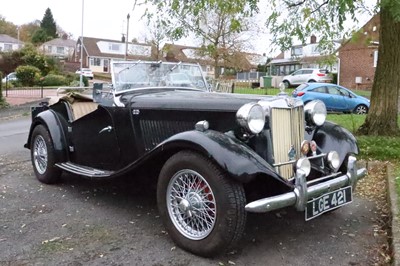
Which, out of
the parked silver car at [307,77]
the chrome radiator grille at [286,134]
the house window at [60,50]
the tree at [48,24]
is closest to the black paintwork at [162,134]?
the chrome radiator grille at [286,134]

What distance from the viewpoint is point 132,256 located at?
3500 millimetres

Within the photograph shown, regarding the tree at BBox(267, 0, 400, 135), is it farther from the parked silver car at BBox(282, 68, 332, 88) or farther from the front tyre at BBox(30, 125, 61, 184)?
the parked silver car at BBox(282, 68, 332, 88)

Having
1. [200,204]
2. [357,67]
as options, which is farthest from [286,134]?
[357,67]

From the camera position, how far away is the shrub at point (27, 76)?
32.9m

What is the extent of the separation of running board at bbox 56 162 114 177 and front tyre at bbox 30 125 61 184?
19 centimetres

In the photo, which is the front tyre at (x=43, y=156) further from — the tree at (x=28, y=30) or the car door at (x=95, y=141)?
the tree at (x=28, y=30)

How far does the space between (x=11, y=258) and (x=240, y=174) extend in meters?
1.97

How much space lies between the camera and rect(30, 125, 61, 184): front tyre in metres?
5.54

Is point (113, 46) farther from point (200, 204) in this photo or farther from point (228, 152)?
point (228, 152)

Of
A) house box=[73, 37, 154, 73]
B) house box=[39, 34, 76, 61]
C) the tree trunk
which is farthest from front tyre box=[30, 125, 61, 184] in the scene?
house box=[39, 34, 76, 61]

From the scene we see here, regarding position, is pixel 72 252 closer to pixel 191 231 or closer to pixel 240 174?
pixel 191 231

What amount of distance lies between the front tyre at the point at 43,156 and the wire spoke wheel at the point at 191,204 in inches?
95.3

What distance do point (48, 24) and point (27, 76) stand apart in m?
56.8

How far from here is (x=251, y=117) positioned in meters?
3.53
